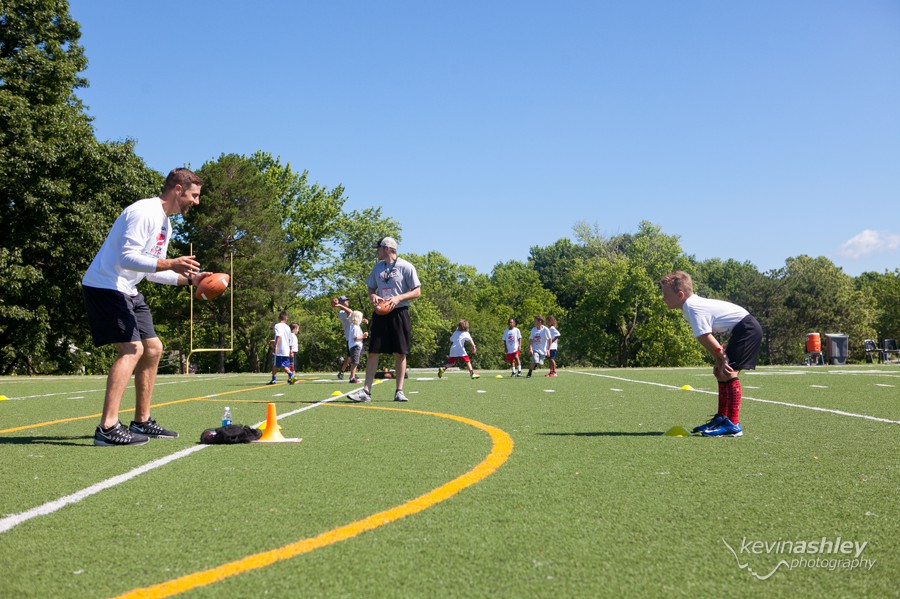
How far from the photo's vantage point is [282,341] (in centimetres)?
1941

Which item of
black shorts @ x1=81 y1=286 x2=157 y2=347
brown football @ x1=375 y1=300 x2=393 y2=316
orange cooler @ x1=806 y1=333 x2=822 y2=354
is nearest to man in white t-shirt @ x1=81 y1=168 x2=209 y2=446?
black shorts @ x1=81 y1=286 x2=157 y2=347

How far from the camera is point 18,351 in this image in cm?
3606

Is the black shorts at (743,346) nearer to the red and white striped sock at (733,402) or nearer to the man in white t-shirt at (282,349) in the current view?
the red and white striped sock at (733,402)

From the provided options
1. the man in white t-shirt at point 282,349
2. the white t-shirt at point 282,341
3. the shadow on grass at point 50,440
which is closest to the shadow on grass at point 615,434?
the shadow on grass at point 50,440

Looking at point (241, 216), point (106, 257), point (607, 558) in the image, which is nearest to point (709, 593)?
point (607, 558)

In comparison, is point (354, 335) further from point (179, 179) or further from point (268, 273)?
point (268, 273)

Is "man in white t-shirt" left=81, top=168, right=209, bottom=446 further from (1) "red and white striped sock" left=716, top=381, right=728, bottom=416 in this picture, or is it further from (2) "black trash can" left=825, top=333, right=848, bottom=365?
(2) "black trash can" left=825, top=333, right=848, bottom=365

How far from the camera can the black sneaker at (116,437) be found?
5.80 meters

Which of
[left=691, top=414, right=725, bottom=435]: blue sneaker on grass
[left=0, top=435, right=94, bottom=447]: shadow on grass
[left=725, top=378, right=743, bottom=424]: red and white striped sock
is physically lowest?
[left=0, top=435, right=94, bottom=447]: shadow on grass

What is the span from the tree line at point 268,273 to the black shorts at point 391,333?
77.4 ft

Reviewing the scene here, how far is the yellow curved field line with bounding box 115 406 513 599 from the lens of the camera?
2436 mm

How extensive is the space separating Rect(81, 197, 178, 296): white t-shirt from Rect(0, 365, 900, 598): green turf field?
1.33 meters

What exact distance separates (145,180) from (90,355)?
12826 millimetres

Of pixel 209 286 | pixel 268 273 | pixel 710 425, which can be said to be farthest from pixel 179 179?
pixel 268 273
